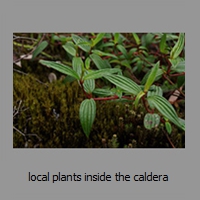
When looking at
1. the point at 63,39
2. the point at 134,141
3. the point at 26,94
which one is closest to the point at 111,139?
the point at 134,141

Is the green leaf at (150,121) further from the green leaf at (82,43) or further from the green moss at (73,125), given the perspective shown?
the green leaf at (82,43)

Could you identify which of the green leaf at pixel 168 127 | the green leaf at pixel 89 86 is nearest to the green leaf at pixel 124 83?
the green leaf at pixel 89 86

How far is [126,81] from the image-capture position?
1.31m

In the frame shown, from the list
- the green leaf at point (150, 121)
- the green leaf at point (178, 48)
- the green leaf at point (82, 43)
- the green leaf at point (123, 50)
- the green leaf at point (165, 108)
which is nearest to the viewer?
the green leaf at point (165, 108)

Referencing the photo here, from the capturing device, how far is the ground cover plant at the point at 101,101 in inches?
54.0

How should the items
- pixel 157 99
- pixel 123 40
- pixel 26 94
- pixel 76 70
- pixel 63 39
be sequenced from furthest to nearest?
pixel 123 40 → pixel 63 39 → pixel 26 94 → pixel 76 70 → pixel 157 99

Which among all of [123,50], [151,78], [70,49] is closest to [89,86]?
[151,78]

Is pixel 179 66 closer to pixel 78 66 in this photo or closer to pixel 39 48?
pixel 78 66

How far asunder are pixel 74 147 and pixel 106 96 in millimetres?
258

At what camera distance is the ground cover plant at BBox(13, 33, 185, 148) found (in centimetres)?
137

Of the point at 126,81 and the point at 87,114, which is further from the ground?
the point at 126,81

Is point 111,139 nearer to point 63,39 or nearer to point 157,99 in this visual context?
point 157,99

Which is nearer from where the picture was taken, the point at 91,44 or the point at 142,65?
the point at 91,44

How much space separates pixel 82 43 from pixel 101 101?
27 cm
